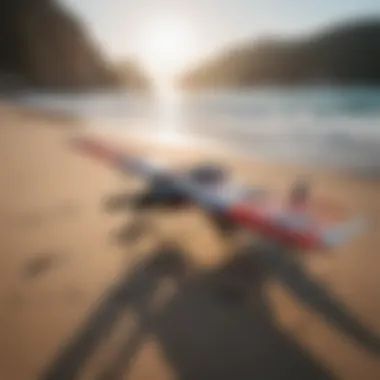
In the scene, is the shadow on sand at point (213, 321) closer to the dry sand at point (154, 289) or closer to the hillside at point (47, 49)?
the dry sand at point (154, 289)

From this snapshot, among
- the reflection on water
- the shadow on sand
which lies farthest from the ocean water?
the shadow on sand

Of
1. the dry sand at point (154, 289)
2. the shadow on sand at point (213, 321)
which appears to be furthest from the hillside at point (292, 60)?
the shadow on sand at point (213, 321)

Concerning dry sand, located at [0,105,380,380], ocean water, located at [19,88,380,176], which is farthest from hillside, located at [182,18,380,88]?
dry sand, located at [0,105,380,380]

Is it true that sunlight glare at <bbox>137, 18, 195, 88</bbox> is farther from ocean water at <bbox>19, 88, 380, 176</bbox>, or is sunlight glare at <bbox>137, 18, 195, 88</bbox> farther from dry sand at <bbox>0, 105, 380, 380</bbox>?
dry sand at <bbox>0, 105, 380, 380</bbox>

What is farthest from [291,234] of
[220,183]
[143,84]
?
[143,84]

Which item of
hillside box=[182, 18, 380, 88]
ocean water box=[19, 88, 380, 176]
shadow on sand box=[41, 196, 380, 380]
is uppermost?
hillside box=[182, 18, 380, 88]

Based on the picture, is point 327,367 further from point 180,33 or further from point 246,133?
point 180,33

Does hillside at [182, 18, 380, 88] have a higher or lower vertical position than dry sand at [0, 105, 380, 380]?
higher
